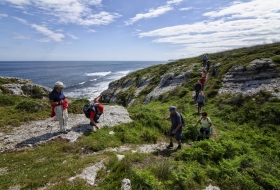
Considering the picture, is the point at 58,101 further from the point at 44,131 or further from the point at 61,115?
the point at 44,131

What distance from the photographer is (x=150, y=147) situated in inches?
428

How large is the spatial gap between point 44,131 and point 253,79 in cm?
2497

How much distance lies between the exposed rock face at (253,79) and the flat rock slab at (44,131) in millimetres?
16112

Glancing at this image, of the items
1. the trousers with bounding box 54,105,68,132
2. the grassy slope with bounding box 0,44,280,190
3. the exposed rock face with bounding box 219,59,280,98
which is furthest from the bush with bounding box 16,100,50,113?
the exposed rock face with bounding box 219,59,280,98

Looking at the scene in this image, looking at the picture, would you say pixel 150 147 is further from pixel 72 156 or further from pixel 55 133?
pixel 55 133

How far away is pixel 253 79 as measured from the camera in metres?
23.6

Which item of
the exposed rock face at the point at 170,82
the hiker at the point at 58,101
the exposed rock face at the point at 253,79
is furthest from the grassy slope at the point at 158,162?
the exposed rock face at the point at 170,82

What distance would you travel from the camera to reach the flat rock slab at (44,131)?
32.1ft

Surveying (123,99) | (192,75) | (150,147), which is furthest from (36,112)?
(192,75)

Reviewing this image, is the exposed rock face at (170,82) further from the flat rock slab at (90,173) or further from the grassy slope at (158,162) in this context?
the flat rock slab at (90,173)

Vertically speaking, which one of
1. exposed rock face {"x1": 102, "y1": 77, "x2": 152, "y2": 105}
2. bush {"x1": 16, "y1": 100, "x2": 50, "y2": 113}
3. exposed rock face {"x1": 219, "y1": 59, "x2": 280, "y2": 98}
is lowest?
exposed rock face {"x1": 102, "y1": 77, "x2": 152, "y2": 105}

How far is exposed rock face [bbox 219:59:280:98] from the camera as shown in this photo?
69.4 ft

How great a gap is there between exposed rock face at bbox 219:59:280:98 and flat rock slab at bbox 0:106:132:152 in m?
16.1

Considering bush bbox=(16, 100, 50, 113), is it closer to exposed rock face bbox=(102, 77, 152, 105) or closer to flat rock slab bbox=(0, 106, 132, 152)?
flat rock slab bbox=(0, 106, 132, 152)
